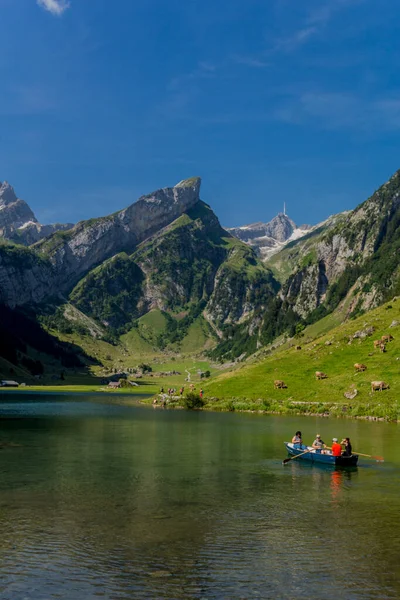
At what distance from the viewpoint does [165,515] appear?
119 feet

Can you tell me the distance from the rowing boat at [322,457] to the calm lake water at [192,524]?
42.0 inches

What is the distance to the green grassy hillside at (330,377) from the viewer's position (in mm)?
124912

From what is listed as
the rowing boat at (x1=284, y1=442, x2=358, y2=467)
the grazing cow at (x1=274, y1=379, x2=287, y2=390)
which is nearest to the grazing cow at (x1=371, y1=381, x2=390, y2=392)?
the grazing cow at (x1=274, y1=379, x2=287, y2=390)

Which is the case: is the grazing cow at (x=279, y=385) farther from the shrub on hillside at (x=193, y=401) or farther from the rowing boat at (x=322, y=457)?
the rowing boat at (x=322, y=457)

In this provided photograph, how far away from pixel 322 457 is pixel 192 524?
30342 mm

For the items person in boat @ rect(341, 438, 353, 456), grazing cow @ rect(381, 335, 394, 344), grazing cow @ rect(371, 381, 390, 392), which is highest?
grazing cow @ rect(381, 335, 394, 344)

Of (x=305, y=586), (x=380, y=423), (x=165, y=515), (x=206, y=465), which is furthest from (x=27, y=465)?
(x=380, y=423)

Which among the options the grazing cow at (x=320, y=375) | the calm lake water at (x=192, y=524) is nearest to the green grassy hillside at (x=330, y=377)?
the grazing cow at (x=320, y=375)

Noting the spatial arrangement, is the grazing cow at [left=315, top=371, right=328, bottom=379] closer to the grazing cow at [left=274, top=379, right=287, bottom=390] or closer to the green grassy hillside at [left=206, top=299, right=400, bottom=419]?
the green grassy hillside at [left=206, top=299, right=400, bottom=419]

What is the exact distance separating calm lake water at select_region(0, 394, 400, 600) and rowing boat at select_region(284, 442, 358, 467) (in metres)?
1.07

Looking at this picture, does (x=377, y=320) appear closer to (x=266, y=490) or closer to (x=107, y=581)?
(x=266, y=490)

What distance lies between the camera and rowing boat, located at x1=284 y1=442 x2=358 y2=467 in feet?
192

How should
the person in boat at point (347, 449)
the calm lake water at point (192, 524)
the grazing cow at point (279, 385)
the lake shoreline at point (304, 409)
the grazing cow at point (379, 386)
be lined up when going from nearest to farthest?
the calm lake water at point (192, 524) < the person in boat at point (347, 449) < the lake shoreline at point (304, 409) < the grazing cow at point (379, 386) < the grazing cow at point (279, 385)

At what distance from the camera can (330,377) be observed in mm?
140750
